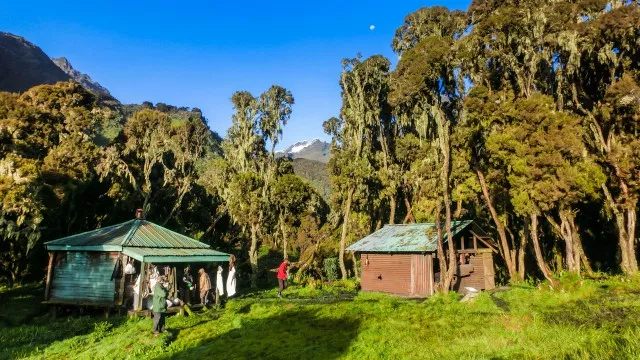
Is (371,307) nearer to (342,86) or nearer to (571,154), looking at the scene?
(571,154)

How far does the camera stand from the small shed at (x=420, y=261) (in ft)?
84.0

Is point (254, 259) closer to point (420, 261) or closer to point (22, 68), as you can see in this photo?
point (420, 261)

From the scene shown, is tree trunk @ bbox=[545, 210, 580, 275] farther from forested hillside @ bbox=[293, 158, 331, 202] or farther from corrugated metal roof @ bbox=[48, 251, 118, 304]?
forested hillside @ bbox=[293, 158, 331, 202]

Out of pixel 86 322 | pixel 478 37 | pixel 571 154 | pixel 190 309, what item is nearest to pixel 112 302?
pixel 86 322

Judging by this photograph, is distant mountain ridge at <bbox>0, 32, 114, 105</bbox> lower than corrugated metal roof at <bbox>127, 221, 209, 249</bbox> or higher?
higher

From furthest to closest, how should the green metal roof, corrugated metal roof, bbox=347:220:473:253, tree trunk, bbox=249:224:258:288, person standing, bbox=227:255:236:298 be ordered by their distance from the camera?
tree trunk, bbox=249:224:258:288 → corrugated metal roof, bbox=347:220:473:253 → person standing, bbox=227:255:236:298 → the green metal roof

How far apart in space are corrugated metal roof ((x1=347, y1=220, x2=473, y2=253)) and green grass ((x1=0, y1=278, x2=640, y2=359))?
5954 millimetres

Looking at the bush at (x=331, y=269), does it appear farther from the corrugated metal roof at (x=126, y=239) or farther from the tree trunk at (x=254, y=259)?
the corrugated metal roof at (x=126, y=239)

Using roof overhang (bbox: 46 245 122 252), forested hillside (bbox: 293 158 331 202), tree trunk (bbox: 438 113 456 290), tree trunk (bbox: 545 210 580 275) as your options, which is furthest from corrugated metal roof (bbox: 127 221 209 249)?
forested hillside (bbox: 293 158 331 202)

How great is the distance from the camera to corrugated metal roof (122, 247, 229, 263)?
62.8 ft

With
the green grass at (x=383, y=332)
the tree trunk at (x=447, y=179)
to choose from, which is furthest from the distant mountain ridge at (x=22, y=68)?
the tree trunk at (x=447, y=179)

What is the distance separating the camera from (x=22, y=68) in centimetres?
8775

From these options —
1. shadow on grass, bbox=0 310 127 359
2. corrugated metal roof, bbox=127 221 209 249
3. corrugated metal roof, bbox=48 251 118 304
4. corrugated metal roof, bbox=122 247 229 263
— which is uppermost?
corrugated metal roof, bbox=127 221 209 249

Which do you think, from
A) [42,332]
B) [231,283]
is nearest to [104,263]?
[42,332]
